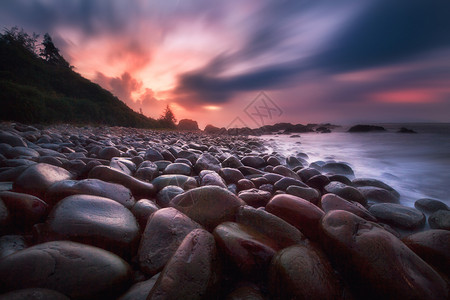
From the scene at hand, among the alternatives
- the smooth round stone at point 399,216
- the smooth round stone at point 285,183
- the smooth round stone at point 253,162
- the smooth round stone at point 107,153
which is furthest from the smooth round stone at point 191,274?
the smooth round stone at point 253,162

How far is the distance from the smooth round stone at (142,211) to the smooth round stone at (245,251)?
2.04 feet

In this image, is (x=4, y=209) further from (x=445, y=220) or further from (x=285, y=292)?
(x=445, y=220)

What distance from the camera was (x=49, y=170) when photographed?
5.65ft

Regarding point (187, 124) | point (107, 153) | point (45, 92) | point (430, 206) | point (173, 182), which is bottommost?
point (430, 206)

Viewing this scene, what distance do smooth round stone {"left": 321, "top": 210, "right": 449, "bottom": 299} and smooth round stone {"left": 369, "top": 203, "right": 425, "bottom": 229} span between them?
3.49 feet

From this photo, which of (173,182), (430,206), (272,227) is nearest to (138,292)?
(272,227)

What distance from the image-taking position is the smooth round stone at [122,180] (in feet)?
6.07

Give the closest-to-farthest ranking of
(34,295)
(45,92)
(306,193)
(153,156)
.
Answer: (34,295) < (306,193) < (153,156) < (45,92)

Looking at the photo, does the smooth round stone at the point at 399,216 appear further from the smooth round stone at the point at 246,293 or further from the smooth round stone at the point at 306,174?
the smooth round stone at the point at 246,293

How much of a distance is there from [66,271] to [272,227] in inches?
41.4

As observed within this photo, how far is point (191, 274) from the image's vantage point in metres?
0.80

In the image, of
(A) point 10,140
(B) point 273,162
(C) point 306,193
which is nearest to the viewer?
(C) point 306,193

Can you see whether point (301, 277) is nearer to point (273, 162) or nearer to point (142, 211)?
point (142, 211)

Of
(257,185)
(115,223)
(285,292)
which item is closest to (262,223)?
(285,292)
